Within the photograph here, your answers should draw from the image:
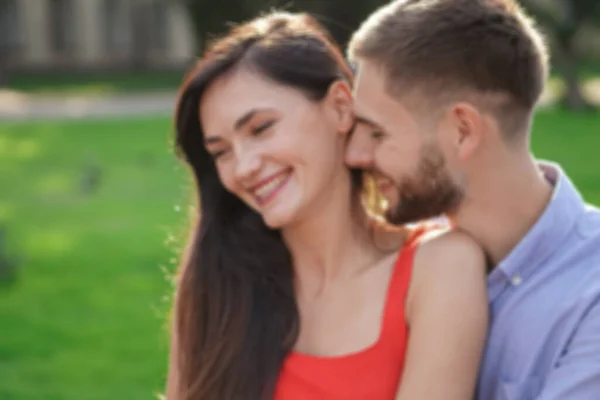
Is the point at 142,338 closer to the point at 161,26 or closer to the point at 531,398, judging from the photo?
the point at 531,398

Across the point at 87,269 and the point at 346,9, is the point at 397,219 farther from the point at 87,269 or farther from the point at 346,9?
the point at 346,9

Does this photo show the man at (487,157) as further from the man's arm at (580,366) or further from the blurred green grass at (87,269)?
the blurred green grass at (87,269)

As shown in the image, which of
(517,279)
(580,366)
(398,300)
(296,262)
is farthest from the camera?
(296,262)

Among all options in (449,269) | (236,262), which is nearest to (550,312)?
(449,269)

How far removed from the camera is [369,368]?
2.81m

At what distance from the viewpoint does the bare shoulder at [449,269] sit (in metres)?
2.78

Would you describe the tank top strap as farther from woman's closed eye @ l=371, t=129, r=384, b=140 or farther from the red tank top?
woman's closed eye @ l=371, t=129, r=384, b=140

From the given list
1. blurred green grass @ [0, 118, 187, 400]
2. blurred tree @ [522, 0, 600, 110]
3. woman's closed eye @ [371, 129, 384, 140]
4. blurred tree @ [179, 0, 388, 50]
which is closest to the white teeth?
woman's closed eye @ [371, 129, 384, 140]

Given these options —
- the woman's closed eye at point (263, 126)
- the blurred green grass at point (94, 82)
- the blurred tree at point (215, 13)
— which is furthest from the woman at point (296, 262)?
the blurred green grass at point (94, 82)

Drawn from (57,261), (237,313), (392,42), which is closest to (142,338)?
(57,261)

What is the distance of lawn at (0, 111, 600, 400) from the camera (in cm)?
608

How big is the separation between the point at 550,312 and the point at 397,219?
1.41ft

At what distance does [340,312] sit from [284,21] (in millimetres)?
747

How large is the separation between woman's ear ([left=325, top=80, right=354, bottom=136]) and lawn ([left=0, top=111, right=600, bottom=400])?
0.65m
